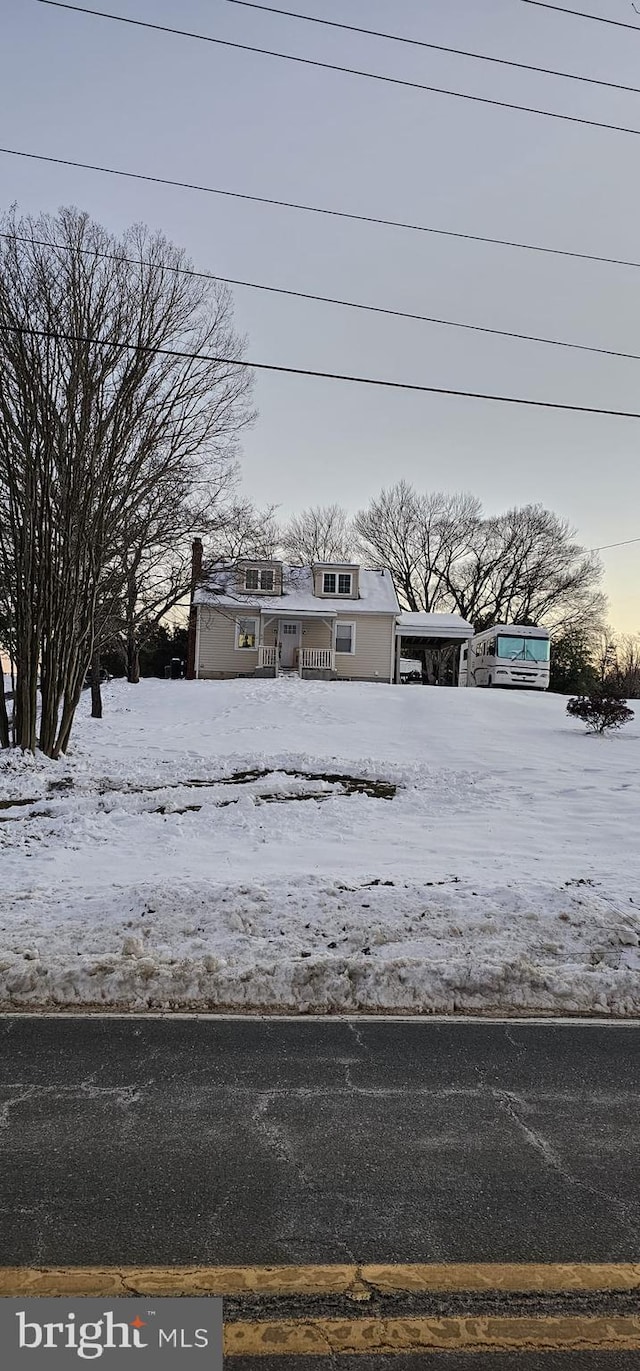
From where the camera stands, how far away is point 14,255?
13445 mm

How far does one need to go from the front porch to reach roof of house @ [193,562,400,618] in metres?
0.55

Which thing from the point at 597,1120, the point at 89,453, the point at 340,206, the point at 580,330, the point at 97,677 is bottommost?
the point at 597,1120

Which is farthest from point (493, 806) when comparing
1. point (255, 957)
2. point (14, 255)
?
point (14, 255)

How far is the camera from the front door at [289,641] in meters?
36.9

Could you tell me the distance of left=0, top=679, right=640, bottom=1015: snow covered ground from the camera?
5.05 m

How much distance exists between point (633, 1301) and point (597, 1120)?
1.19 meters

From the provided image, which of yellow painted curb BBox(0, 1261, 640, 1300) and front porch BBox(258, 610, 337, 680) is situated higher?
front porch BBox(258, 610, 337, 680)

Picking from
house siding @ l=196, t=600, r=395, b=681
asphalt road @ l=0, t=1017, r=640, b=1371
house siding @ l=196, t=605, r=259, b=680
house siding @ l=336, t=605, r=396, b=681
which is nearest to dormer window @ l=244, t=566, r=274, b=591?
house siding @ l=196, t=600, r=395, b=681

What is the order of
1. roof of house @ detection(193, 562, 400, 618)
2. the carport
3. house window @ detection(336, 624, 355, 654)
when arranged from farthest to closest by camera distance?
the carport, house window @ detection(336, 624, 355, 654), roof of house @ detection(193, 562, 400, 618)

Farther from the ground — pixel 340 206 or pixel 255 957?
pixel 340 206

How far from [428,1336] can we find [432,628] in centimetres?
3891

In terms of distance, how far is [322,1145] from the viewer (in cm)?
319

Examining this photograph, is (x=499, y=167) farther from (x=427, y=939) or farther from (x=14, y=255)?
(x=427, y=939)

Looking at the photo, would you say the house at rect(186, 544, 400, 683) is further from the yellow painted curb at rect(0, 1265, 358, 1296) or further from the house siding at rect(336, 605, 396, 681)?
the yellow painted curb at rect(0, 1265, 358, 1296)
